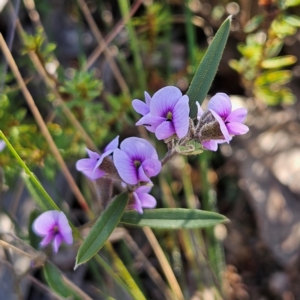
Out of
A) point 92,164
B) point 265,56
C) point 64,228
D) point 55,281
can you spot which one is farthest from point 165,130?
point 265,56

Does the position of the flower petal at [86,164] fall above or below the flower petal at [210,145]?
above

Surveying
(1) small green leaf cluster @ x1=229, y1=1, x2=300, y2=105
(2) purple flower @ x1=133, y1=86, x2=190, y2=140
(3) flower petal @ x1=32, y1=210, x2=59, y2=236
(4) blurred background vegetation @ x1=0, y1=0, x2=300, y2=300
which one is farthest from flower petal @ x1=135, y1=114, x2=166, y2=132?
(1) small green leaf cluster @ x1=229, y1=1, x2=300, y2=105

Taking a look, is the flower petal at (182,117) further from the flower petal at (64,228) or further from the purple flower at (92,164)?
the flower petal at (64,228)

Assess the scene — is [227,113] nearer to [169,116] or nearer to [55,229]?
[169,116]

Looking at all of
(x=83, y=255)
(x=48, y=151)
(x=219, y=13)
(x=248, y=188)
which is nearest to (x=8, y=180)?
(x=48, y=151)

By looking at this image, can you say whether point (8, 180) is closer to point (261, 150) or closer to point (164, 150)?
point (164, 150)

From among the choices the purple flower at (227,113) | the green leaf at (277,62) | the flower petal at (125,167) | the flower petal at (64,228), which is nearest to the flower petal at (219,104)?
the purple flower at (227,113)
